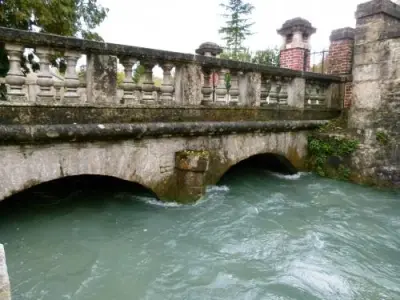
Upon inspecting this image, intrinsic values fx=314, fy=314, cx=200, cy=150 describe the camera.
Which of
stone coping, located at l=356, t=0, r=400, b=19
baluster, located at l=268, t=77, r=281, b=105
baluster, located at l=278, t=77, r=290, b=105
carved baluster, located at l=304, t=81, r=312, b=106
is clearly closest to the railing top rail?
baluster, located at l=268, t=77, r=281, b=105

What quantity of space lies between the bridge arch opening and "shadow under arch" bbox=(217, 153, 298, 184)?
5.94 ft

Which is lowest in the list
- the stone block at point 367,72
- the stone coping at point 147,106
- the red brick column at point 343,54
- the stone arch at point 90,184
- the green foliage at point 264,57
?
the stone arch at point 90,184

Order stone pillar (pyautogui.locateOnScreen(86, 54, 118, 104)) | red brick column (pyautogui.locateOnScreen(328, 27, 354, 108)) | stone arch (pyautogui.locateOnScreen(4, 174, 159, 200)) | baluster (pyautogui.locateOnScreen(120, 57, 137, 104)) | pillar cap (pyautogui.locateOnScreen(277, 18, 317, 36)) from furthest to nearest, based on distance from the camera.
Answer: pillar cap (pyautogui.locateOnScreen(277, 18, 317, 36)), red brick column (pyautogui.locateOnScreen(328, 27, 354, 108)), stone arch (pyautogui.locateOnScreen(4, 174, 159, 200)), baluster (pyautogui.locateOnScreen(120, 57, 137, 104)), stone pillar (pyautogui.locateOnScreen(86, 54, 118, 104))

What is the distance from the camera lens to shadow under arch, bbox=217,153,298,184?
6457mm

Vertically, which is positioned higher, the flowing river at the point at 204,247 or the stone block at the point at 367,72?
the stone block at the point at 367,72

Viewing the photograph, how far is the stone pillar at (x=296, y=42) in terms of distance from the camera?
26.0ft

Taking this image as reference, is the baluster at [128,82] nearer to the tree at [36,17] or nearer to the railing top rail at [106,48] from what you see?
the railing top rail at [106,48]

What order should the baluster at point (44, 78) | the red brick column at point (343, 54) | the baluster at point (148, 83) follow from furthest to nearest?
the red brick column at point (343, 54), the baluster at point (148, 83), the baluster at point (44, 78)

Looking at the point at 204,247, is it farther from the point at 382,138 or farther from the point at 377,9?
the point at 377,9

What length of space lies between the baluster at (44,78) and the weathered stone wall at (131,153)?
0.44m

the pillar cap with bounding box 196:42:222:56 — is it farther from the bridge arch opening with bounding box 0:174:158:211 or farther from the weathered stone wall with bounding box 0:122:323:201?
the bridge arch opening with bounding box 0:174:158:211

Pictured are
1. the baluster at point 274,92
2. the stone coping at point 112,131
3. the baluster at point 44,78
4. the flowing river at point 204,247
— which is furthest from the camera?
the baluster at point 274,92

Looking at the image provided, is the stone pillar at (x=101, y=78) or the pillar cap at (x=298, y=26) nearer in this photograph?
the stone pillar at (x=101, y=78)

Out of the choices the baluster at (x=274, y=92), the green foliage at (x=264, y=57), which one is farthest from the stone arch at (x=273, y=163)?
the green foliage at (x=264, y=57)
